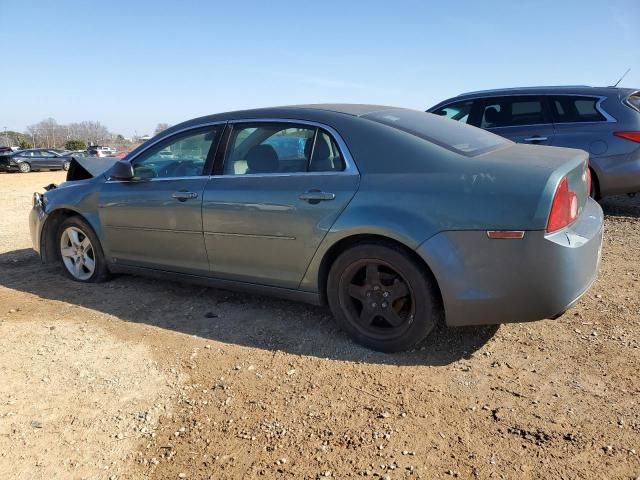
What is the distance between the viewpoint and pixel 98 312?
414cm

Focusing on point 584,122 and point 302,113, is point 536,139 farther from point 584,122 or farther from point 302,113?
point 302,113

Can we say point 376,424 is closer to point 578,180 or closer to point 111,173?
point 578,180

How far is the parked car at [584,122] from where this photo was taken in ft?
19.9

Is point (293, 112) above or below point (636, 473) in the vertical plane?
above

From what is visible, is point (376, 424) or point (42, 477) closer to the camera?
point (42, 477)

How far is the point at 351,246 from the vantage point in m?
3.25

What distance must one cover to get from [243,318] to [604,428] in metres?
2.46

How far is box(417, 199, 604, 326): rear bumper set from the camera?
2729 mm

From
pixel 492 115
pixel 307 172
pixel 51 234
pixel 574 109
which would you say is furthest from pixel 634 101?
pixel 51 234

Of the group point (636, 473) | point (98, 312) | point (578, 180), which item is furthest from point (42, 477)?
point (578, 180)

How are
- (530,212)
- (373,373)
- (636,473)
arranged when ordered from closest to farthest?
1. (636,473)
2. (530,212)
3. (373,373)

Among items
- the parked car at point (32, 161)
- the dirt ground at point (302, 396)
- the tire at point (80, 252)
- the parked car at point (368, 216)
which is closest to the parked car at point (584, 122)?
the dirt ground at point (302, 396)

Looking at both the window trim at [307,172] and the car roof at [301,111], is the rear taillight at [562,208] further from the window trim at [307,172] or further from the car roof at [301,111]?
the car roof at [301,111]

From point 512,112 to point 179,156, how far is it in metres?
4.79
